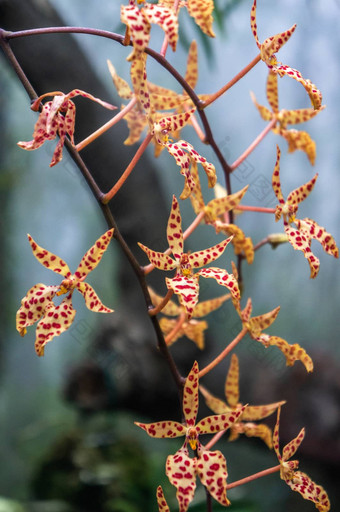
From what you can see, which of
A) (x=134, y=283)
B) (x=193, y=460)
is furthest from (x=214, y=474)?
(x=134, y=283)

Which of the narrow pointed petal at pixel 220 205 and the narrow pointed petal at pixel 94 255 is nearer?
the narrow pointed petal at pixel 94 255

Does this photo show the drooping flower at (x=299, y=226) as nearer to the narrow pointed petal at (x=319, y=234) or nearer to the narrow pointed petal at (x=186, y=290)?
the narrow pointed petal at (x=319, y=234)

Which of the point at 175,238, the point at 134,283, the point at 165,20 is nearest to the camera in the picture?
the point at 165,20

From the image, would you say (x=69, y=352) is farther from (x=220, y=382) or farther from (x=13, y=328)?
(x=220, y=382)

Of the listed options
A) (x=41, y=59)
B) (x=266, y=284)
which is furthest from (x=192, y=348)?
(x=41, y=59)

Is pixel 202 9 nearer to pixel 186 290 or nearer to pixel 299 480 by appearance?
pixel 186 290

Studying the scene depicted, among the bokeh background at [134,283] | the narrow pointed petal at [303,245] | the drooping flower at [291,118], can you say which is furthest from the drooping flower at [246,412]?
the bokeh background at [134,283]

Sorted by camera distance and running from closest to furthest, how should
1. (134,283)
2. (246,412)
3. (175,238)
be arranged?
1. (175,238)
2. (246,412)
3. (134,283)
